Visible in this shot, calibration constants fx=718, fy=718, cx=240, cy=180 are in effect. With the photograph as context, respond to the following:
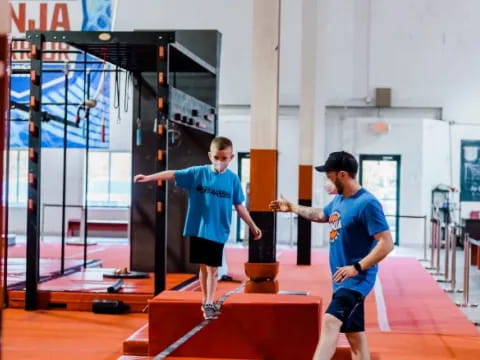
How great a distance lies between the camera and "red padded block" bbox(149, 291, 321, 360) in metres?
5.47

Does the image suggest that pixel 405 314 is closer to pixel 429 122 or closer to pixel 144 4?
pixel 429 122

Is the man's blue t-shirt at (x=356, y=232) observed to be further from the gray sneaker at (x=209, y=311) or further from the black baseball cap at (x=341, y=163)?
the gray sneaker at (x=209, y=311)

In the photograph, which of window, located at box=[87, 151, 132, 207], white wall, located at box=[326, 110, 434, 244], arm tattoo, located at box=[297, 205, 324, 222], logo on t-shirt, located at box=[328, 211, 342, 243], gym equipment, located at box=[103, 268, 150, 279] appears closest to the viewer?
logo on t-shirt, located at box=[328, 211, 342, 243]

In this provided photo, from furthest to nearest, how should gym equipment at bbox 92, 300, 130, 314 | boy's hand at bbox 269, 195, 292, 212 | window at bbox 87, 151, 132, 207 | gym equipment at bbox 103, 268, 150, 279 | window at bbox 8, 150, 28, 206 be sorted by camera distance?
window at bbox 87, 151, 132, 207 < window at bbox 8, 150, 28, 206 < gym equipment at bbox 103, 268, 150, 279 < gym equipment at bbox 92, 300, 130, 314 < boy's hand at bbox 269, 195, 292, 212

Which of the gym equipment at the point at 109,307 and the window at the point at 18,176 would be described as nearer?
the gym equipment at the point at 109,307

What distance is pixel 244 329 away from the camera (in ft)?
18.1

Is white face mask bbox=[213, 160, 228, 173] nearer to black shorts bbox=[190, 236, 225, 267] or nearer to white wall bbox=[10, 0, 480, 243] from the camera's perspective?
black shorts bbox=[190, 236, 225, 267]

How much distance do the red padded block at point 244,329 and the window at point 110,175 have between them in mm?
13037

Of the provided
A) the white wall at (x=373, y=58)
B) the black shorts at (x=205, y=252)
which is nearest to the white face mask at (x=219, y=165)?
the black shorts at (x=205, y=252)

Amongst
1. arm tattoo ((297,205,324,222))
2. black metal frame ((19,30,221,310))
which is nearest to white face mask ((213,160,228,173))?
arm tattoo ((297,205,324,222))

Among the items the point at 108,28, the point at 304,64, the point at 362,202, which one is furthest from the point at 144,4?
the point at 362,202

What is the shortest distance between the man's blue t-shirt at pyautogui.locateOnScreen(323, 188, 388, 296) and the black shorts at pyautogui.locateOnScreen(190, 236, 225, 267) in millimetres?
1286

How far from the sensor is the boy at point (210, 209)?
534cm

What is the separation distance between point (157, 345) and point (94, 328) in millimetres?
1359
